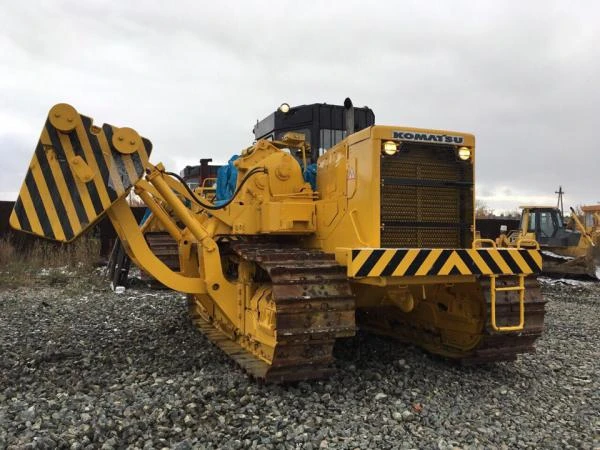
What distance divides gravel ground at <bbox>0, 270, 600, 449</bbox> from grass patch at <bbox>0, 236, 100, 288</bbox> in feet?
19.9

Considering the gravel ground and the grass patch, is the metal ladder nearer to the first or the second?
the gravel ground

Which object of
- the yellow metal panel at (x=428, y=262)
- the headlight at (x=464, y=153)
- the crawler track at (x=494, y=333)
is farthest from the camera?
the headlight at (x=464, y=153)

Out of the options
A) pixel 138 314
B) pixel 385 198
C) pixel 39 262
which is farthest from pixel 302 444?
pixel 39 262

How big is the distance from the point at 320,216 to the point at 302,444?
250 centimetres

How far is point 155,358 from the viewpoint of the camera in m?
5.87

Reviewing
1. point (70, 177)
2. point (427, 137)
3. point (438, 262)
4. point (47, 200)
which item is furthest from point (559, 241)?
point (47, 200)

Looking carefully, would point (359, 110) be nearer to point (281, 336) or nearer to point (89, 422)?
point (281, 336)

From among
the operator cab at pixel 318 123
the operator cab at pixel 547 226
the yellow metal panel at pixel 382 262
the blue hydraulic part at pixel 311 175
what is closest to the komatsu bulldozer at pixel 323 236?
the yellow metal panel at pixel 382 262

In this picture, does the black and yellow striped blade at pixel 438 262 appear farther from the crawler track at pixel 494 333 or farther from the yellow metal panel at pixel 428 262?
the crawler track at pixel 494 333

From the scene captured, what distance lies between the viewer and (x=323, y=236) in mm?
5629

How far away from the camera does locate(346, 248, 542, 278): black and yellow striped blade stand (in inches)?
180

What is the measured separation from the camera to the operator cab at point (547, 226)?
1778cm

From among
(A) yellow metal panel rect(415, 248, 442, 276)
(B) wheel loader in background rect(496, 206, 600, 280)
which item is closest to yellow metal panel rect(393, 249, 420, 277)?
(A) yellow metal panel rect(415, 248, 442, 276)

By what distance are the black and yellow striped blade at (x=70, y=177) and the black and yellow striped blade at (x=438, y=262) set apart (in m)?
2.25
